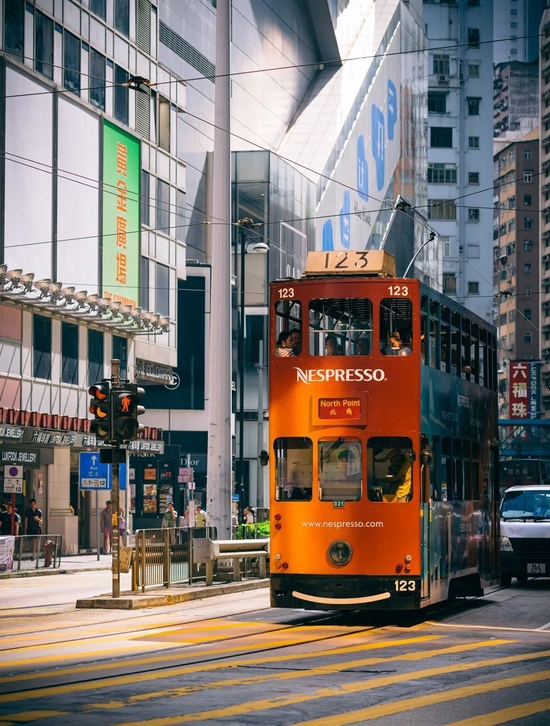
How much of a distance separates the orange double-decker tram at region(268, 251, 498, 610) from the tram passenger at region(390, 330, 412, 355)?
0.01m

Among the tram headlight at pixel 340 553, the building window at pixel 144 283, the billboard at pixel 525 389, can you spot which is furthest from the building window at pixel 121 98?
the billboard at pixel 525 389

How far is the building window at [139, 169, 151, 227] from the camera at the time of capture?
2094 inches

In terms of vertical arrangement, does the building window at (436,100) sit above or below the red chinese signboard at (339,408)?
above

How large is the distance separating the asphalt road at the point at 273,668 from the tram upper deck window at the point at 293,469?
1.64 metres

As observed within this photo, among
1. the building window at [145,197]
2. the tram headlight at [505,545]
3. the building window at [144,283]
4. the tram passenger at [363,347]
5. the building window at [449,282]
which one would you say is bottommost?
the tram headlight at [505,545]

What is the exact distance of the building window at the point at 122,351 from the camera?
49.9 metres

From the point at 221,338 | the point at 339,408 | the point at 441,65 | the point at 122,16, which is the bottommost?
the point at 339,408

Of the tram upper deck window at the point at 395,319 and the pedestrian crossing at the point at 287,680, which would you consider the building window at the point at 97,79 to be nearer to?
the tram upper deck window at the point at 395,319

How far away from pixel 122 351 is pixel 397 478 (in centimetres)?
3328

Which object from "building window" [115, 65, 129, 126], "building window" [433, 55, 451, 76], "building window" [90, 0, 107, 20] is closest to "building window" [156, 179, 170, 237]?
"building window" [115, 65, 129, 126]

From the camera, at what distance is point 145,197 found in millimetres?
53656

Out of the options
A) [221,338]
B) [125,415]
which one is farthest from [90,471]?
[125,415]

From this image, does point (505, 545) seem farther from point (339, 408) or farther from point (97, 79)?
point (97, 79)

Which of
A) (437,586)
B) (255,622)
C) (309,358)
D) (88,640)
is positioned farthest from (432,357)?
(88,640)
